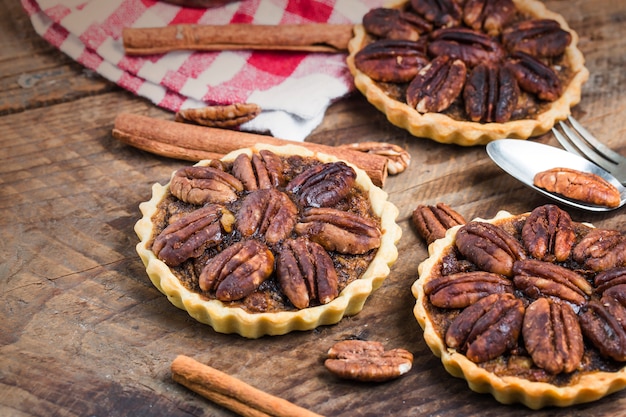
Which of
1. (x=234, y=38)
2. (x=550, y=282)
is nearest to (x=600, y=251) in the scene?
(x=550, y=282)

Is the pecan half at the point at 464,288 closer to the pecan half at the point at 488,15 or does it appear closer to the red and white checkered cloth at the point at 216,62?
the red and white checkered cloth at the point at 216,62

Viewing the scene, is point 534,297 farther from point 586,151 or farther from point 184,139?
point 184,139

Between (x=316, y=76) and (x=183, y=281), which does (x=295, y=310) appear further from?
(x=316, y=76)

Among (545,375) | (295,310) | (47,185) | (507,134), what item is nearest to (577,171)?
(507,134)

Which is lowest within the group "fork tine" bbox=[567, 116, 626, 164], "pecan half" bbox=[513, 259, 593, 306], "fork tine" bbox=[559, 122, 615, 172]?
"pecan half" bbox=[513, 259, 593, 306]

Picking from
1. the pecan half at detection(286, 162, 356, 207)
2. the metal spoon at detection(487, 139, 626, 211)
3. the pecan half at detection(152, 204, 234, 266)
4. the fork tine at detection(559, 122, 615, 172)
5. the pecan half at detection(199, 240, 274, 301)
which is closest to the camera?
the pecan half at detection(199, 240, 274, 301)

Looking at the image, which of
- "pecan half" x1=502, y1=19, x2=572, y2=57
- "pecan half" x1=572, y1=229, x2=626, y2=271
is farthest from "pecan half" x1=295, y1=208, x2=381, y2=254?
"pecan half" x1=502, y1=19, x2=572, y2=57

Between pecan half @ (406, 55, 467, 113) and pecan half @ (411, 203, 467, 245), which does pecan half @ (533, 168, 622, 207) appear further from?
pecan half @ (406, 55, 467, 113)
